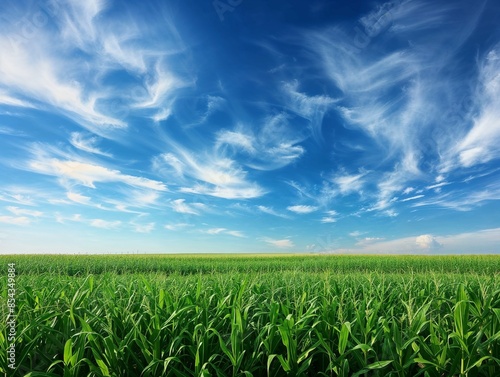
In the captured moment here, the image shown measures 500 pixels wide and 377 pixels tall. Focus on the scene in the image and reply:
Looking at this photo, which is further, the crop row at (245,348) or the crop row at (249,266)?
the crop row at (249,266)

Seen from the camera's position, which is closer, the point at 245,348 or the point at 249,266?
the point at 245,348

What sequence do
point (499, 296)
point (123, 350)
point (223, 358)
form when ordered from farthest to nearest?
point (499, 296) < point (223, 358) < point (123, 350)

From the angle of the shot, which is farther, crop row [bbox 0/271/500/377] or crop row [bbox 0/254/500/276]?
crop row [bbox 0/254/500/276]

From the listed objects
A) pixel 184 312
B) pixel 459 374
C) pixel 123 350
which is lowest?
pixel 459 374

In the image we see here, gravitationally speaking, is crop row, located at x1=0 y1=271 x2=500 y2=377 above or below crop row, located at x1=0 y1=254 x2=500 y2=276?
below

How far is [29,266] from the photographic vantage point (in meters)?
23.3

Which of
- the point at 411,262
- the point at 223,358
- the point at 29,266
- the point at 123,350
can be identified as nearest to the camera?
the point at 123,350

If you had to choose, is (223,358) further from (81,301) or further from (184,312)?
(81,301)

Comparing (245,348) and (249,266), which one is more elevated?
(249,266)

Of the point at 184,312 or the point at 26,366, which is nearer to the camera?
the point at 26,366

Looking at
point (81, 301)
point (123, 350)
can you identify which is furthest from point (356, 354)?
point (81, 301)

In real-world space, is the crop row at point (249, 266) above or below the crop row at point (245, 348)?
above

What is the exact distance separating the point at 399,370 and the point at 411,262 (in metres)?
29.0

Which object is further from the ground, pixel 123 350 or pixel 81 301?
pixel 81 301
